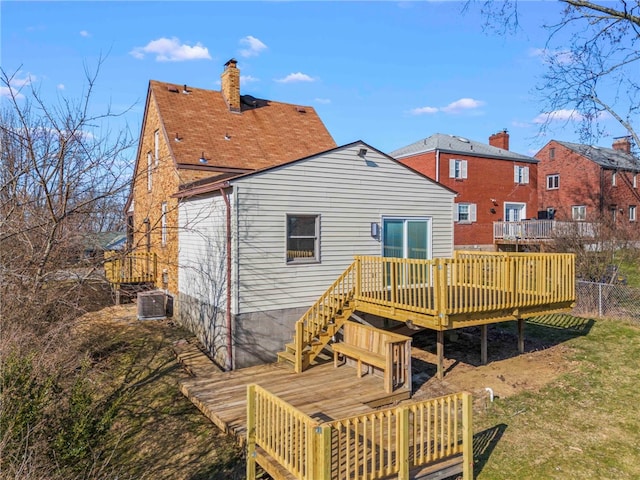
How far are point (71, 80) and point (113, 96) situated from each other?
83 cm

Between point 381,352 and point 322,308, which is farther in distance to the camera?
point 322,308

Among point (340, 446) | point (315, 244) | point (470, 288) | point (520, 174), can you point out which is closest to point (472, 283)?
point (470, 288)

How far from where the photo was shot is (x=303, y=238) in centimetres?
1070

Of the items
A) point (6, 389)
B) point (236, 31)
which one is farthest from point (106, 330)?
point (236, 31)

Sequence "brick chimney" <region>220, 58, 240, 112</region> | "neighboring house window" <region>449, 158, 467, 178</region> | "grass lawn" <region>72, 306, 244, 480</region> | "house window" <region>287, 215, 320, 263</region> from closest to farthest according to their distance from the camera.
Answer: "grass lawn" <region>72, 306, 244, 480</region> → "house window" <region>287, 215, 320, 263</region> → "brick chimney" <region>220, 58, 240, 112</region> → "neighboring house window" <region>449, 158, 467, 178</region>

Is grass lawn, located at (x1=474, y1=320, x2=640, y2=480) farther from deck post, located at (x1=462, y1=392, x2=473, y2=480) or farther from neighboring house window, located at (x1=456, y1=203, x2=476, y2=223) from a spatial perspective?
neighboring house window, located at (x1=456, y1=203, x2=476, y2=223)

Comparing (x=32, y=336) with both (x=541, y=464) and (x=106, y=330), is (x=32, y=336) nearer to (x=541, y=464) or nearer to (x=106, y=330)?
(x=106, y=330)

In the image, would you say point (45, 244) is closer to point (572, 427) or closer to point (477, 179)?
point (572, 427)

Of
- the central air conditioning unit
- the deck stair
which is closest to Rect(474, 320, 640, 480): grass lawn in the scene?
the deck stair

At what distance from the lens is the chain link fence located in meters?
13.0

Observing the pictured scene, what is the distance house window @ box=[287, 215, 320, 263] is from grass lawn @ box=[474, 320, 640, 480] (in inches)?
206

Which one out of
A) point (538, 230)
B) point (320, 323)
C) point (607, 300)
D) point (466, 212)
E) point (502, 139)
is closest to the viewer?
point (320, 323)

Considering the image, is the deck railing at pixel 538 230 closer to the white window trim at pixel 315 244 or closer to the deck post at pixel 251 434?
the white window trim at pixel 315 244

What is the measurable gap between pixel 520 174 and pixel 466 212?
21.0 feet
